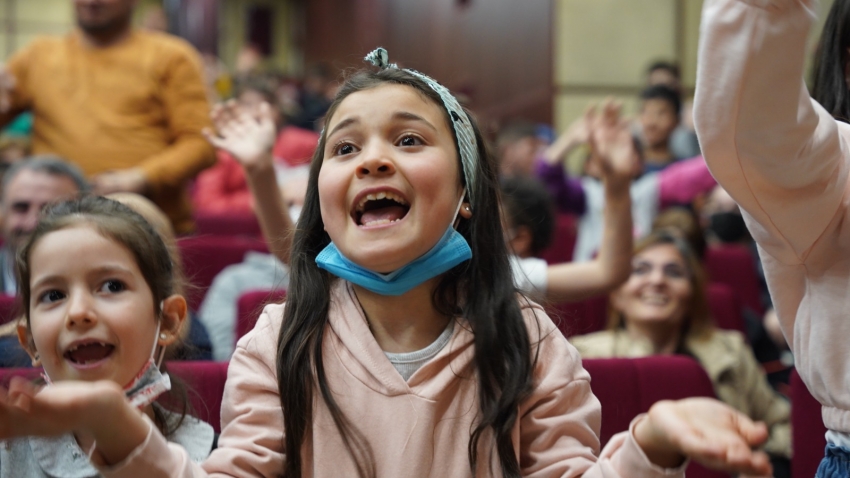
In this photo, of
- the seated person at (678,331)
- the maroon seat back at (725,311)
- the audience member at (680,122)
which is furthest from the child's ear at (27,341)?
the audience member at (680,122)

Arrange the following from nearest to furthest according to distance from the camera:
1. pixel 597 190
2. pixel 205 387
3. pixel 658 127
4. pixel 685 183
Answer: pixel 205 387
pixel 685 183
pixel 597 190
pixel 658 127

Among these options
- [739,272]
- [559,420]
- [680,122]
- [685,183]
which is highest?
[559,420]

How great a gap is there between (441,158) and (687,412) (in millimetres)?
480

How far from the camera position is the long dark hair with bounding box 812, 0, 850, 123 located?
1.29m

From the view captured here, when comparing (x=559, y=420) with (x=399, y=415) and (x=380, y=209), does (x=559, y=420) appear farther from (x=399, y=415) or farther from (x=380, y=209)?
(x=380, y=209)

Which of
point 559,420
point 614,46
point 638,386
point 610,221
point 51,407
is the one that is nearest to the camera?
point 51,407

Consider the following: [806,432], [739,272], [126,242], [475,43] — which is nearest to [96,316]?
[126,242]

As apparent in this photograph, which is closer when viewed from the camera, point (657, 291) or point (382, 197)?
point (382, 197)

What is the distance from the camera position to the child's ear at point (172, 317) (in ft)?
4.70

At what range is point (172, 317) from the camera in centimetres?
145

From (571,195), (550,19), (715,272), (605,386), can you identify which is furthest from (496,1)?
(605,386)

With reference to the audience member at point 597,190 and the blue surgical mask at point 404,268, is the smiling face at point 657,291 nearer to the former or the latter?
the audience member at point 597,190

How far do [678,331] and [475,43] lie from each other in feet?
17.3

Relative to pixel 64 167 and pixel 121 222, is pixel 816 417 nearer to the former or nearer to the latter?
pixel 121 222
